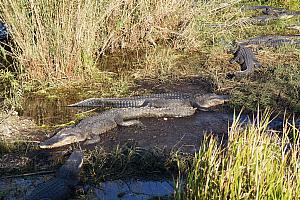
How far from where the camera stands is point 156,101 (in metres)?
5.79

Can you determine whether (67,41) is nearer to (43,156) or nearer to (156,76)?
(156,76)

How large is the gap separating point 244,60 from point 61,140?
3.73 meters

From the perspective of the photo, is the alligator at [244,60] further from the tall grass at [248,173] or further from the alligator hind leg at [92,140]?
the tall grass at [248,173]

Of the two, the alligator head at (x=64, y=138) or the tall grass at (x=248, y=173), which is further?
the alligator head at (x=64, y=138)

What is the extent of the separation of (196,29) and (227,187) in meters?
5.88

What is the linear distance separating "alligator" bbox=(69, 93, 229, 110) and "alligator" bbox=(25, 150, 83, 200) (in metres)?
1.54

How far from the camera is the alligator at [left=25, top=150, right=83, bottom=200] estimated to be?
3770 millimetres

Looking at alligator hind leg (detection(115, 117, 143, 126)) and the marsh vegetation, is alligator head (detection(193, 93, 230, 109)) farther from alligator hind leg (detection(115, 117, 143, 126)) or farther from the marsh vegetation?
alligator hind leg (detection(115, 117, 143, 126))

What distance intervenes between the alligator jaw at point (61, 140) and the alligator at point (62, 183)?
451 millimetres

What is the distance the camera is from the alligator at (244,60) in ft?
22.5

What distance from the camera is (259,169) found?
2.73 meters

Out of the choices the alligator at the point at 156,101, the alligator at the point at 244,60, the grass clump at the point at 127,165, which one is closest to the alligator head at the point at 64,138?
the grass clump at the point at 127,165

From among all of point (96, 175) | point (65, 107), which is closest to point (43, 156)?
point (96, 175)

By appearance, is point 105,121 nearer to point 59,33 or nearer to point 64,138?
point 64,138
